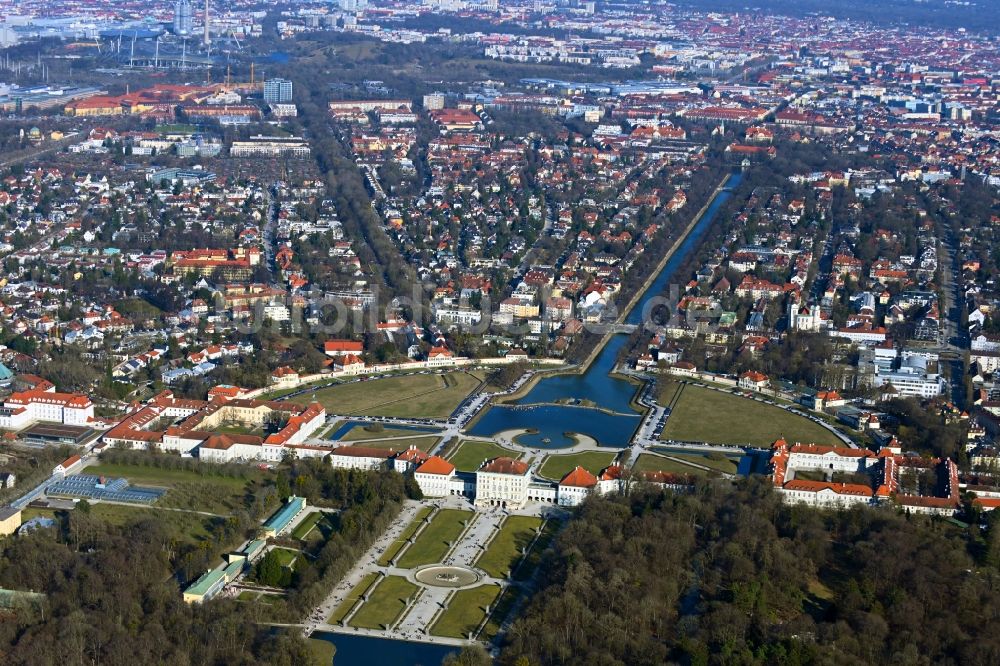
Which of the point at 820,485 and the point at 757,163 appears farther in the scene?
the point at 757,163

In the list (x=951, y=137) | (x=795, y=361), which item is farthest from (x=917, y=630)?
(x=951, y=137)

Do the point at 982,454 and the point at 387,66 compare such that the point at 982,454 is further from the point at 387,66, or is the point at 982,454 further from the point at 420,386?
the point at 387,66

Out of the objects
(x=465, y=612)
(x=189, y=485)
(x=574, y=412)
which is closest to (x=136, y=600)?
(x=465, y=612)

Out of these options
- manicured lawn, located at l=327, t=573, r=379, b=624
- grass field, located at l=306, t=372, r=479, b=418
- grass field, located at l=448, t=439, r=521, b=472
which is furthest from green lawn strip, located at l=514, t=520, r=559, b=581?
grass field, located at l=306, t=372, r=479, b=418

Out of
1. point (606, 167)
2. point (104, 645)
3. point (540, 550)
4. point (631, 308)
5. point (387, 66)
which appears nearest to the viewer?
point (104, 645)

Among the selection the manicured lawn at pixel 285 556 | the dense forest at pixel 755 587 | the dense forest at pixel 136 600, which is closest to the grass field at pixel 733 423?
the dense forest at pixel 755 587

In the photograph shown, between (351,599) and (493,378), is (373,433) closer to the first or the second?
(493,378)

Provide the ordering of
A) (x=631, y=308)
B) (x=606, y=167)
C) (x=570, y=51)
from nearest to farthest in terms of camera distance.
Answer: (x=631, y=308) → (x=606, y=167) → (x=570, y=51)

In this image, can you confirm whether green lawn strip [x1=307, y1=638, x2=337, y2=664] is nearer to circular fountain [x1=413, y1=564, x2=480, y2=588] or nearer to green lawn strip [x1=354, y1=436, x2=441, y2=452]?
circular fountain [x1=413, y1=564, x2=480, y2=588]
